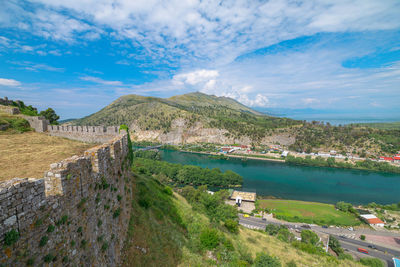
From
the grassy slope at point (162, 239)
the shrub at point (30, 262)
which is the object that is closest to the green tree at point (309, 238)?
the grassy slope at point (162, 239)

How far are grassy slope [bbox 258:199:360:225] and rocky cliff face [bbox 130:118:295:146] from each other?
3372 inches

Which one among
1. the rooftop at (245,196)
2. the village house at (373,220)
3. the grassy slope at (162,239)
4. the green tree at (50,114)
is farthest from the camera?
the rooftop at (245,196)

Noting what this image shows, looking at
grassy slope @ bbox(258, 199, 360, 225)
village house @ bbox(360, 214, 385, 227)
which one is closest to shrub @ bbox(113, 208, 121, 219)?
grassy slope @ bbox(258, 199, 360, 225)

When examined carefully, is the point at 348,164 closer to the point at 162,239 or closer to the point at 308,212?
the point at 308,212

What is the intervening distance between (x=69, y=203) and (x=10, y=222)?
1.68 meters

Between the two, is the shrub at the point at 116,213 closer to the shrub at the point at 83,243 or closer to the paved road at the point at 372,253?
the shrub at the point at 83,243

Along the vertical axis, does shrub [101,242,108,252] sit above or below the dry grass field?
below

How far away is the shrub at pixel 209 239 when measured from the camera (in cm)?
1545

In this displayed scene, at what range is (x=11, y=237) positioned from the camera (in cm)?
346

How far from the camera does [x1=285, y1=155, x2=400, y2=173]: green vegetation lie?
85812mm

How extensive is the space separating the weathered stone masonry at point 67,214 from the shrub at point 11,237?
0.04 metres

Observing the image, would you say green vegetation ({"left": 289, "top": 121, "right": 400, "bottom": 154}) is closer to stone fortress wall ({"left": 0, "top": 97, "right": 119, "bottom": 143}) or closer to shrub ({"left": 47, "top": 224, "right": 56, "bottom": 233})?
stone fortress wall ({"left": 0, "top": 97, "right": 119, "bottom": 143})

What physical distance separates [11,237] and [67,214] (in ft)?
5.29

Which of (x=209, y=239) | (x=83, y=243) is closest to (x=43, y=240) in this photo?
(x=83, y=243)
